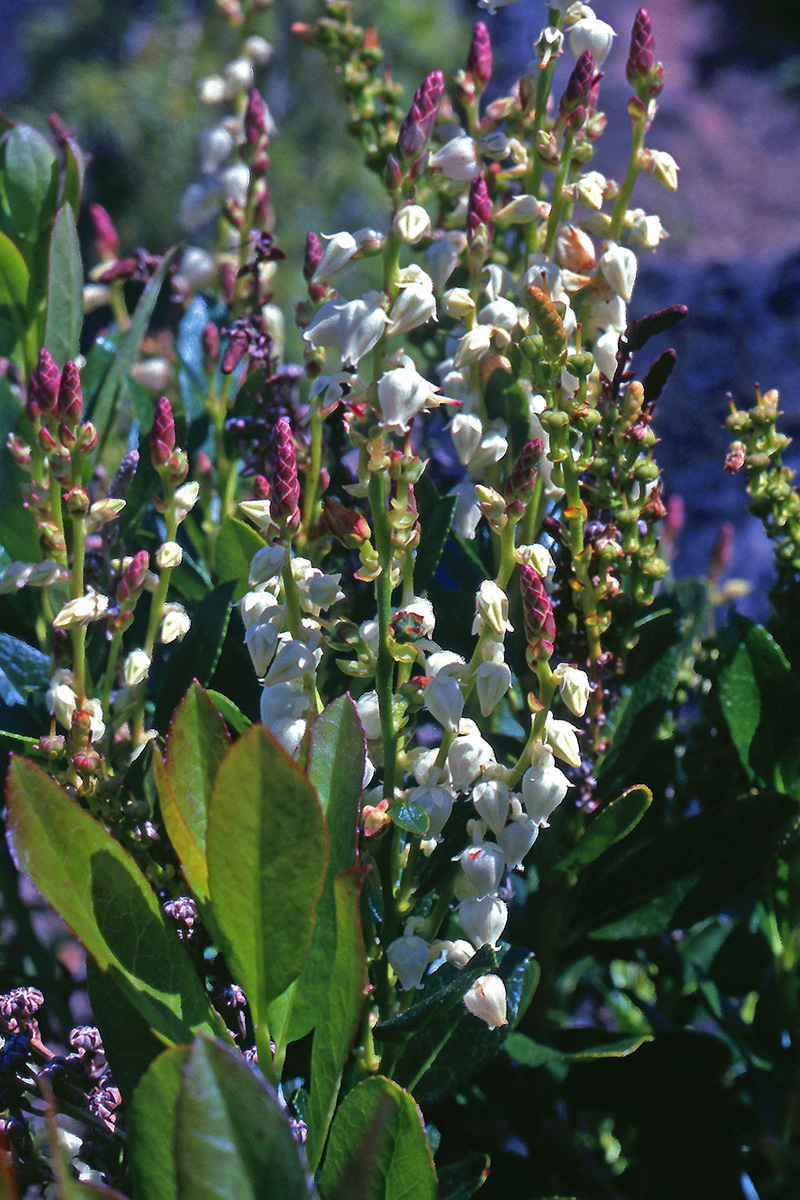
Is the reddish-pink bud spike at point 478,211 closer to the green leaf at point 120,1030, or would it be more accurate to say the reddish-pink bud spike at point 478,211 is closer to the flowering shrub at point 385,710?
the flowering shrub at point 385,710

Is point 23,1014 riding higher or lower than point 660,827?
lower

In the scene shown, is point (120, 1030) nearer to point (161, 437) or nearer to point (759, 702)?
point (161, 437)

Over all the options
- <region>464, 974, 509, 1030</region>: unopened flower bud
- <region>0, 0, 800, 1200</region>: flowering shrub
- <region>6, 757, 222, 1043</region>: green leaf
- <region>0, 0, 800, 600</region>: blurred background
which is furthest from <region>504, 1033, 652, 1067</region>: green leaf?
<region>0, 0, 800, 600</region>: blurred background

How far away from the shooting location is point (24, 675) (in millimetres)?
589

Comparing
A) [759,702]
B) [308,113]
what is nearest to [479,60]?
[759,702]

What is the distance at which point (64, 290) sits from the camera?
0.65 metres

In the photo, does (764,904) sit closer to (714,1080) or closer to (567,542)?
(714,1080)

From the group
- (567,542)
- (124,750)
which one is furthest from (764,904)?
(124,750)

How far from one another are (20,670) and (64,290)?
0.25m

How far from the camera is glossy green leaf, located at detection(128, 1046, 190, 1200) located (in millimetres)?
360

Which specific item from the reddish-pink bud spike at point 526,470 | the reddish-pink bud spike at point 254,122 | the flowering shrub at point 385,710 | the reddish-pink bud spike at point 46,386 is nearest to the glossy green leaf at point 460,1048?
the flowering shrub at point 385,710

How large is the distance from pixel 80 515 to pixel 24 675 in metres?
0.15

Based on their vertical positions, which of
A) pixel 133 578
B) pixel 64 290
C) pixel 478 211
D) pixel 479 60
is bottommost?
pixel 133 578

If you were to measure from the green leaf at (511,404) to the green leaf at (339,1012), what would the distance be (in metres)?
0.26
